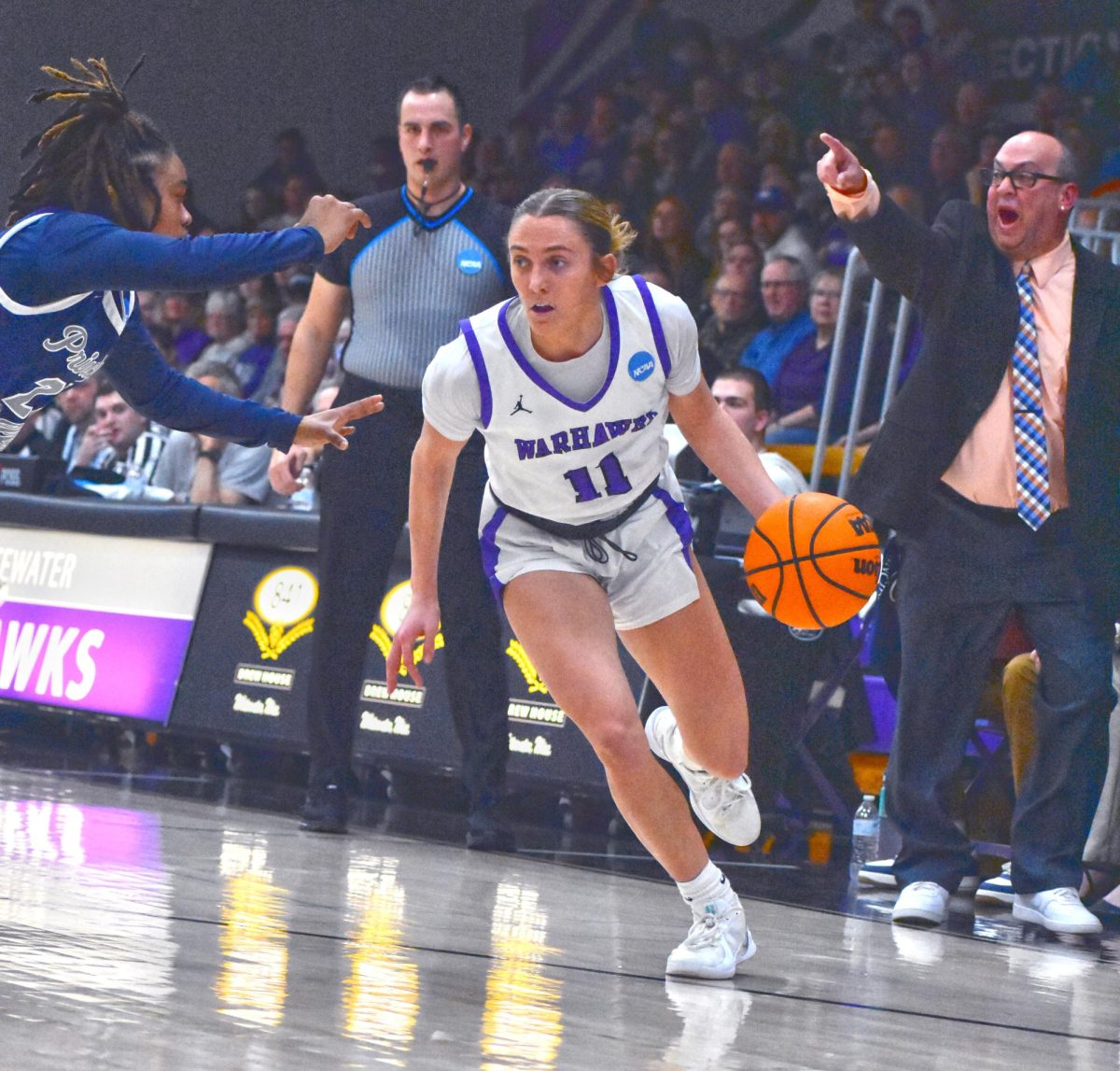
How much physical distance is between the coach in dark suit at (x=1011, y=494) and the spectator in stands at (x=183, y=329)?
31.4 feet

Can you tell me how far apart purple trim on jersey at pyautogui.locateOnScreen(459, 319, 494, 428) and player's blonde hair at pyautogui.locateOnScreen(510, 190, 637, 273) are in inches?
12.2

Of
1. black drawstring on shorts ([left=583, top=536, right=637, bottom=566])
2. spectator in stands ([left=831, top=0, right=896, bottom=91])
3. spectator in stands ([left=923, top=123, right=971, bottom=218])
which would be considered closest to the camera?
black drawstring on shorts ([left=583, top=536, right=637, bottom=566])

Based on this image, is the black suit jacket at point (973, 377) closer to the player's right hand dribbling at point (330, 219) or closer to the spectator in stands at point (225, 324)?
the player's right hand dribbling at point (330, 219)

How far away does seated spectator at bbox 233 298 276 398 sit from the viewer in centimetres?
1351

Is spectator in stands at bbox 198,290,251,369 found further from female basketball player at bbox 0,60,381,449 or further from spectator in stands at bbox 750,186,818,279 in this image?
female basketball player at bbox 0,60,381,449

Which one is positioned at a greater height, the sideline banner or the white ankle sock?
the sideline banner

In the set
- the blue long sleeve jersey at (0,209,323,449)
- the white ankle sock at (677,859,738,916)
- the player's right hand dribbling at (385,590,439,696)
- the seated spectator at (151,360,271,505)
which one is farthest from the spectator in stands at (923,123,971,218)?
the white ankle sock at (677,859,738,916)

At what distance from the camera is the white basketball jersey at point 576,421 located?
15.1ft

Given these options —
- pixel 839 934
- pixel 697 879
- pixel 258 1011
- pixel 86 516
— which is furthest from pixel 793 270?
pixel 258 1011

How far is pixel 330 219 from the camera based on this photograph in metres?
4.83

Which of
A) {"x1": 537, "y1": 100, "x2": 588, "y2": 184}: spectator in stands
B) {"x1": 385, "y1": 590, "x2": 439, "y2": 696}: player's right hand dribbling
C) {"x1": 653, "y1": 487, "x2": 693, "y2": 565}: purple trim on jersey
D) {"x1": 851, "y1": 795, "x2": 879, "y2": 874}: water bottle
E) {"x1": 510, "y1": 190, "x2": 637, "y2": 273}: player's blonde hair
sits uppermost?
{"x1": 537, "y1": 100, "x2": 588, "y2": 184}: spectator in stands

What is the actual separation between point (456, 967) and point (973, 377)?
8.60 feet

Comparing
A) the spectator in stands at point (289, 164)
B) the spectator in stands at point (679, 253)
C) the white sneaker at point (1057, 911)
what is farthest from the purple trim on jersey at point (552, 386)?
the spectator in stands at point (289, 164)

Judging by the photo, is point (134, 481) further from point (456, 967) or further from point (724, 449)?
point (456, 967)
